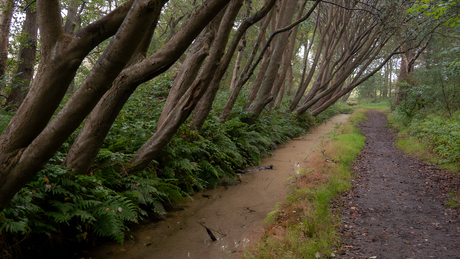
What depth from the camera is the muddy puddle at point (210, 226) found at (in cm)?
410

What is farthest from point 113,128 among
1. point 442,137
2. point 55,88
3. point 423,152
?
point 442,137

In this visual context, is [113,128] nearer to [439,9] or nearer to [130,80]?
[130,80]

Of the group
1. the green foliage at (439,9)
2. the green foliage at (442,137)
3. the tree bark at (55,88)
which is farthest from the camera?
the green foliage at (442,137)

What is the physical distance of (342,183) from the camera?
6.44 meters

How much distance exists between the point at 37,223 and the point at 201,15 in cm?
299

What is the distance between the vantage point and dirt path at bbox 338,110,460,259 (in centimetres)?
385

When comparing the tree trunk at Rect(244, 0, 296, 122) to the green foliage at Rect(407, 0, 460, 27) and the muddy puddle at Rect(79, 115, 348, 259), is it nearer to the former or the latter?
the muddy puddle at Rect(79, 115, 348, 259)

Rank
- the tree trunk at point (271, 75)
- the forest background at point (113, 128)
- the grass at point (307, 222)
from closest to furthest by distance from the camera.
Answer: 1. the forest background at point (113, 128)
2. the grass at point (307, 222)
3. the tree trunk at point (271, 75)

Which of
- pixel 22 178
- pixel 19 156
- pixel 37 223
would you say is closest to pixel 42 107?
pixel 19 156

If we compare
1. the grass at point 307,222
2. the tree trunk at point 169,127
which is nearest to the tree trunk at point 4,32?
the tree trunk at point 169,127

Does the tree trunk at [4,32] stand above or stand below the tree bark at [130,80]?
above

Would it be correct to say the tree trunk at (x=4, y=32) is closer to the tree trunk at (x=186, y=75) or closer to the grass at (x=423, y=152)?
the tree trunk at (x=186, y=75)

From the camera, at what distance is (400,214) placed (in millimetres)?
5078

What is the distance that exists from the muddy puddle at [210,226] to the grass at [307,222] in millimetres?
353
